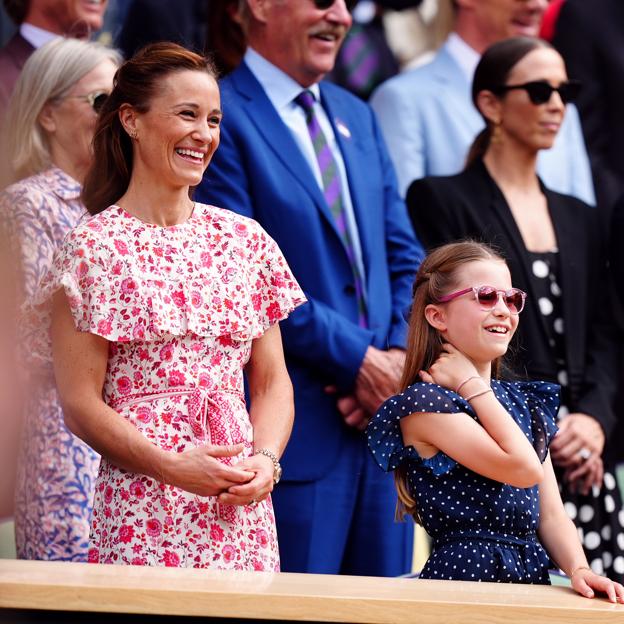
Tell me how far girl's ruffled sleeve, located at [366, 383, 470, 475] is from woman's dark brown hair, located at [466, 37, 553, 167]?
1732 millimetres

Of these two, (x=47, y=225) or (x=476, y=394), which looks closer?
(x=476, y=394)

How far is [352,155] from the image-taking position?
13.7ft

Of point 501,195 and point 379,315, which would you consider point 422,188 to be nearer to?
point 501,195

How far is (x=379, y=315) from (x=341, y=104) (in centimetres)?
71

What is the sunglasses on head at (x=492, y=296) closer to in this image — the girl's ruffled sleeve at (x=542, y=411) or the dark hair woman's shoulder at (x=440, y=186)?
the girl's ruffled sleeve at (x=542, y=411)

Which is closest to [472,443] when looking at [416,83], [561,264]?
[561,264]

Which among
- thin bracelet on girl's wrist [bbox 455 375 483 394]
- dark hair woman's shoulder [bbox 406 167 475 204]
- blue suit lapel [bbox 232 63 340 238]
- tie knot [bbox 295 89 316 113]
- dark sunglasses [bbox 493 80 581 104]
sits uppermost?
dark sunglasses [bbox 493 80 581 104]

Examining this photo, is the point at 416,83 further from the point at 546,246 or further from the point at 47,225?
the point at 47,225

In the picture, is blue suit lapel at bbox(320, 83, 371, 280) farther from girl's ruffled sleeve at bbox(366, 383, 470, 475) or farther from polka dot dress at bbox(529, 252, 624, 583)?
girl's ruffled sleeve at bbox(366, 383, 470, 475)

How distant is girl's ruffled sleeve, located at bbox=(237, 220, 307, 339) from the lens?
3203 mm

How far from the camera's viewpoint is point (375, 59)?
17.6 feet

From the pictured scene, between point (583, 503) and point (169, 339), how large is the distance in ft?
5.99

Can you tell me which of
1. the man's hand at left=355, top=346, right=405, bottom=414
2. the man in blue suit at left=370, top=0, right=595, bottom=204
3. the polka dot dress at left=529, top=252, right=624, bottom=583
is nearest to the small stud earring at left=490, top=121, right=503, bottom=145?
the man in blue suit at left=370, top=0, right=595, bottom=204

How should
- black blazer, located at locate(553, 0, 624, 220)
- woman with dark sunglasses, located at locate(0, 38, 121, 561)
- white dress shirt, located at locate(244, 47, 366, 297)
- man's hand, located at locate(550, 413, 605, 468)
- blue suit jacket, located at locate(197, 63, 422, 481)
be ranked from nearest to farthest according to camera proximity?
woman with dark sunglasses, located at locate(0, 38, 121, 561)
blue suit jacket, located at locate(197, 63, 422, 481)
white dress shirt, located at locate(244, 47, 366, 297)
man's hand, located at locate(550, 413, 605, 468)
black blazer, located at locate(553, 0, 624, 220)
